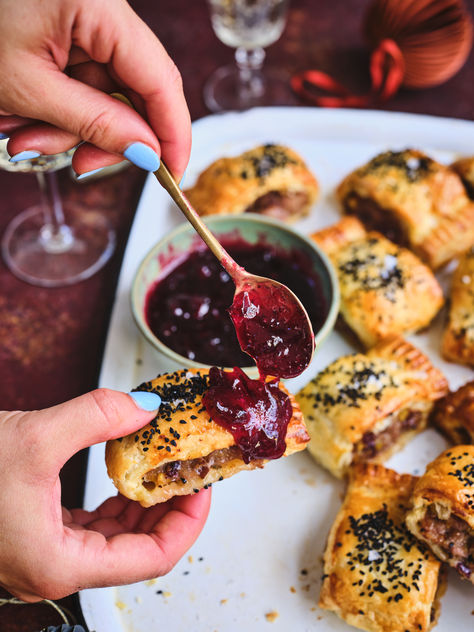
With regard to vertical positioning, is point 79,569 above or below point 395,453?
above

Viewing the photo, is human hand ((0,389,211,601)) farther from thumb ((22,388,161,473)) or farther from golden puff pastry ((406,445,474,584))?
golden puff pastry ((406,445,474,584))

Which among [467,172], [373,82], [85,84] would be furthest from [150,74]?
[373,82]

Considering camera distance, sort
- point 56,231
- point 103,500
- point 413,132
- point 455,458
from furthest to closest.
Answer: point 413,132 < point 56,231 < point 103,500 < point 455,458

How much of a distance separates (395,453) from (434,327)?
0.72 m

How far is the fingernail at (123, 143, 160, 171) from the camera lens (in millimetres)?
2268

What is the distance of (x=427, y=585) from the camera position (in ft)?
8.04

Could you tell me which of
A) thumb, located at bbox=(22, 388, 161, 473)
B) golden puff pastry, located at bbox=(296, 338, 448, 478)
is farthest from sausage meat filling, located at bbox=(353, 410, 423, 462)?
thumb, located at bbox=(22, 388, 161, 473)

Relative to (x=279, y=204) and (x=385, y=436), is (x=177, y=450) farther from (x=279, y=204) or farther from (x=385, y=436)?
(x=279, y=204)

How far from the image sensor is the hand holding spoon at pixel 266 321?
2.37 metres

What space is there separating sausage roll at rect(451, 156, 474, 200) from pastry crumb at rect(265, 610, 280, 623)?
7.63 feet

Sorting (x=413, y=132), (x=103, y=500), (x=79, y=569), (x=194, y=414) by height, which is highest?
(x=413, y=132)

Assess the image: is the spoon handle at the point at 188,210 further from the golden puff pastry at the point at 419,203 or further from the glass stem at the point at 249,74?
the glass stem at the point at 249,74

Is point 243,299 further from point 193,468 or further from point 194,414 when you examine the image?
point 193,468

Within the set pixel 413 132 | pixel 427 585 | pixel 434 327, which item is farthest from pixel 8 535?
pixel 413 132
